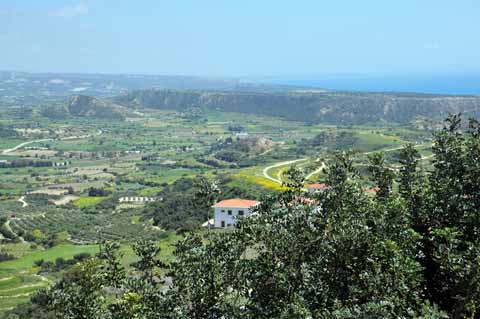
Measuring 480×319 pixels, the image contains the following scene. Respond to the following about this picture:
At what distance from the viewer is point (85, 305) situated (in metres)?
18.6

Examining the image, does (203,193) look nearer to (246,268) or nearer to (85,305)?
(246,268)

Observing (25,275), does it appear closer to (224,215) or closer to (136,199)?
(224,215)

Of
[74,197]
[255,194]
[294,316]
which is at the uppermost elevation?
[294,316]

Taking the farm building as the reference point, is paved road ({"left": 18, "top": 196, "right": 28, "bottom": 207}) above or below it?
below

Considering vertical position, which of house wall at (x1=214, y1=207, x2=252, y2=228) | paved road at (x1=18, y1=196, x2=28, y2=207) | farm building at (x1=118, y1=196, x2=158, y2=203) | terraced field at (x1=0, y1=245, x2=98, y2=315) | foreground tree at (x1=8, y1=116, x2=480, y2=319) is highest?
foreground tree at (x1=8, y1=116, x2=480, y2=319)

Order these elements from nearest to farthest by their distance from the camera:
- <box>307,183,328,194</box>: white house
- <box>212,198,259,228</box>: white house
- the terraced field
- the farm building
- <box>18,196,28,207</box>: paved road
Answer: <box>307,183,328,194</box>: white house
the terraced field
<box>212,198,259,228</box>: white house
<box>18,196,28,207</box>: paved road
the farm building

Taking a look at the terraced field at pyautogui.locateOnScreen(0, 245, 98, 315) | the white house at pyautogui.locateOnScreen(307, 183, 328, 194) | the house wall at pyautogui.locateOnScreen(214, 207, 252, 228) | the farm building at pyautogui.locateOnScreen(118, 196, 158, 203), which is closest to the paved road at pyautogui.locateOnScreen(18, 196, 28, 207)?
the farm building at pyautogui.locateOnScreen(118, 196, 158, 203)

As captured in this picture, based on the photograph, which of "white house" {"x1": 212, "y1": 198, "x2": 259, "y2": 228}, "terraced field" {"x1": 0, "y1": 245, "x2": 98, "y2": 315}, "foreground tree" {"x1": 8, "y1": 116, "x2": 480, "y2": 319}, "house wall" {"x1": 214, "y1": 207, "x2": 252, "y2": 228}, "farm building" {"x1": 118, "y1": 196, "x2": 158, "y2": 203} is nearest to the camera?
"foreground tree" {"x1": 8, "y1": 116, "x2": 480, "y2": 319}

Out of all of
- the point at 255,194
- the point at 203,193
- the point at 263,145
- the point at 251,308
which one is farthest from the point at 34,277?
the point at 263,145

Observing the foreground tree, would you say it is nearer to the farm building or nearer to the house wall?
the house wall

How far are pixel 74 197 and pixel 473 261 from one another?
104 m

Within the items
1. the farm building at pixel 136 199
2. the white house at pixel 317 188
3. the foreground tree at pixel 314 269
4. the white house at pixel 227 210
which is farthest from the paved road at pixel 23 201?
the foreground tree at pixel 314 269

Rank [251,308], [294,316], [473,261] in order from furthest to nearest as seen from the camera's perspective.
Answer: [251,308] < [473,261] < [294,316]

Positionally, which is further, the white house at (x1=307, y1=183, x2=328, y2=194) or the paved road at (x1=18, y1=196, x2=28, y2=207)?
the paved road at (x1=18, y1=196, x2=28, y2=207)
